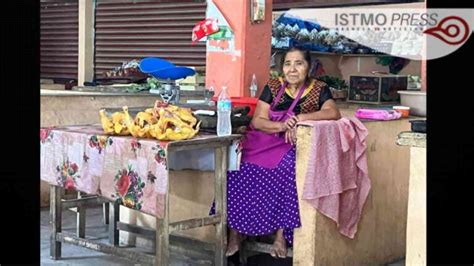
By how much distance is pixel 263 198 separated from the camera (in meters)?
4.54

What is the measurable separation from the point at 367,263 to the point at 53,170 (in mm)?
2326

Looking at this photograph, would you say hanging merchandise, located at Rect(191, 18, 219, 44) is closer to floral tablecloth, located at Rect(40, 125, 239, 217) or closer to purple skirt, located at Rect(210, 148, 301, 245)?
floral tablecloth, located at Rect(40, 125, 239, 217)

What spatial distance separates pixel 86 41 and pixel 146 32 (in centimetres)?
110

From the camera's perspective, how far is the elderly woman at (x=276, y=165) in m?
4.48

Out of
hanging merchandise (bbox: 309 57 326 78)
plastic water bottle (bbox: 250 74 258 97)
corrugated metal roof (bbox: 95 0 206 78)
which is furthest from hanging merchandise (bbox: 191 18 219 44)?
corrugated metal roof (bbox: 95 0 206 78)

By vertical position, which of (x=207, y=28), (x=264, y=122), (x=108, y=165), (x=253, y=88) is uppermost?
(x=207, y=28)

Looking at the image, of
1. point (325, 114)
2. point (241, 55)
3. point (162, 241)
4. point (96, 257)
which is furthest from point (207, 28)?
point (162, 241)

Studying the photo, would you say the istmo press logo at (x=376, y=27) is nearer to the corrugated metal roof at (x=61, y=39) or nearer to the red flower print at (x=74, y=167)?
the red flower print at (x=74, y=167)

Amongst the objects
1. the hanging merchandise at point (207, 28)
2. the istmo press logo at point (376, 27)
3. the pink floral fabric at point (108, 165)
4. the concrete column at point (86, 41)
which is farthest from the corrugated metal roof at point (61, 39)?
the pink floral fabric at point (108, 165)

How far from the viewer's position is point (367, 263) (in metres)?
4.87

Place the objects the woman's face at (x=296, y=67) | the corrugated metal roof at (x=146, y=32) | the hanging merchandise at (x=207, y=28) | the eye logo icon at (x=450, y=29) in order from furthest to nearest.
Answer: the corrugated metal roof at (x=146, y=32) → the hanging merchandise at (x=207, y=28) → the woman's face at (x=296, y=67) → the eye logo icon at (x=450, y=29)

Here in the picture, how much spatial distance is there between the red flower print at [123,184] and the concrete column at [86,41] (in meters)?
6.33

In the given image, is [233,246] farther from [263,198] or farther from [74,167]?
[74,167]
